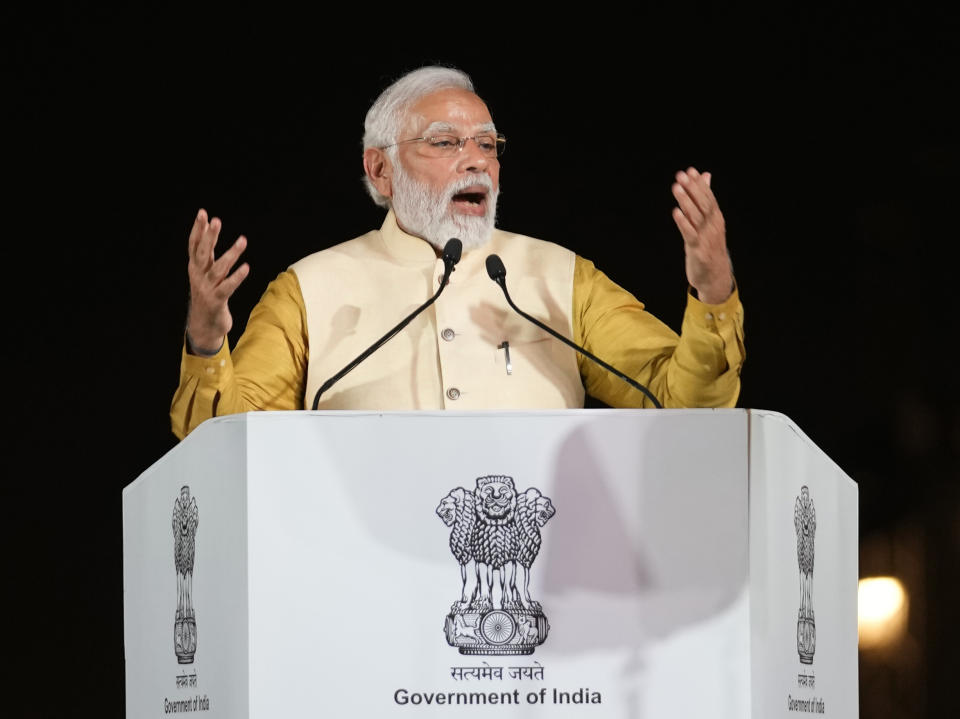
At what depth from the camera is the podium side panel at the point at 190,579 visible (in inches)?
92.9

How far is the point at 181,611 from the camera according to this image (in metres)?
2.57

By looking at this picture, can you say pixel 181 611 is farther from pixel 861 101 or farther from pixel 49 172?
pixel 861 101

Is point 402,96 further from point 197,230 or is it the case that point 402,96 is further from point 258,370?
point 197,230

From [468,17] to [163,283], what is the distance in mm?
1088

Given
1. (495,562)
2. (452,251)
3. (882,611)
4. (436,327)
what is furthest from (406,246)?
(882,611)

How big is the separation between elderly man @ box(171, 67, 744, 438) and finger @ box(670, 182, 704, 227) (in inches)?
14.4

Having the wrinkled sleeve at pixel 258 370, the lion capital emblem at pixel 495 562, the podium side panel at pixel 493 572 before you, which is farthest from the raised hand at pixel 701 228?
the wrinkled sleeve at pixel 258 370

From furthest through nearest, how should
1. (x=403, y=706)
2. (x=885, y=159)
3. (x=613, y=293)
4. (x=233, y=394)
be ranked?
(x=885, y=159) < (x=613, y=293) < (x=233, y=394) < (x=403, y=706)

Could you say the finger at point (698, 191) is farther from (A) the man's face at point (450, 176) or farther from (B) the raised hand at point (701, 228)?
(A) the man's face at point (450, 176)

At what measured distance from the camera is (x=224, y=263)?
2727 millimetres

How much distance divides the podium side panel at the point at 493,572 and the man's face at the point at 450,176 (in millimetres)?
1215

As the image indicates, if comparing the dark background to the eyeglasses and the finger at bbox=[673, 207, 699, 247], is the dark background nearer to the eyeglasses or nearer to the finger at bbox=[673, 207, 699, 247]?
the eyeglasses

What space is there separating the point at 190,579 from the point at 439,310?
107cm

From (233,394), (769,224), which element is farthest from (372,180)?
(769,224)
